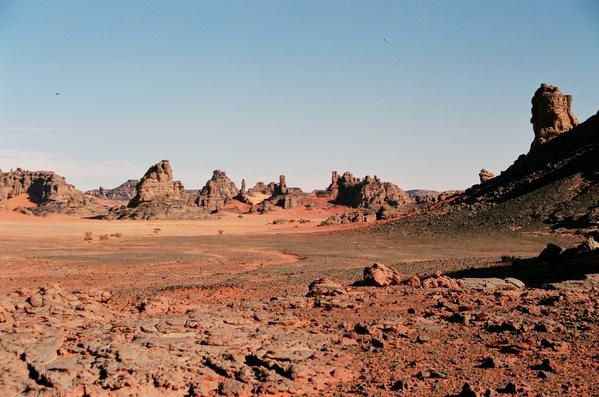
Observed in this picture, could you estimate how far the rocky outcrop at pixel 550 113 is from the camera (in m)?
61.9

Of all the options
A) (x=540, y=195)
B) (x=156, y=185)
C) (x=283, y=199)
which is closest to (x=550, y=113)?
(x=540, y=195)

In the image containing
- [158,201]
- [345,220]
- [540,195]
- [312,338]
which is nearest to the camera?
[312,338]

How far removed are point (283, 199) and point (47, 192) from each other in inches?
2004

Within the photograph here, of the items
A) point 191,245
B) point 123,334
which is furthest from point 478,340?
point 191,245

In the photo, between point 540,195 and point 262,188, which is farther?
point 262,188

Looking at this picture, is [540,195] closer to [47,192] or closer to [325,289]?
[325,289]

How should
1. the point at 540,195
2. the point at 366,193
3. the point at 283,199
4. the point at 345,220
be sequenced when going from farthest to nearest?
the point at 283,199, the point at 366,193, the point at 345,220, the point at 540,195

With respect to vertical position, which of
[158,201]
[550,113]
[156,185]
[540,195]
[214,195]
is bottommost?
[158,201]

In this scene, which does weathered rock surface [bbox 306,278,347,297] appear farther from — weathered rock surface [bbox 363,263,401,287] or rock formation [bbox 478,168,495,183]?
rock formation [bbox 478,168,495,183]

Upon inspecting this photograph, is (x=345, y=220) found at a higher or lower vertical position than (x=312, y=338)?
higher

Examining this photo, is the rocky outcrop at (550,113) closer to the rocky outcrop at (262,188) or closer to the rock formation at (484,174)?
the rock formation at (484,174)

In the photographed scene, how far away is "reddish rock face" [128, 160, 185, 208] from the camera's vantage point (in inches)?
3844

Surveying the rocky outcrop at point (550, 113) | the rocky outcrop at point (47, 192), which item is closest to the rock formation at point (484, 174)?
the rocky outcrop at point (550, 113)

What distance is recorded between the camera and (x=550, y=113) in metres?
62.7
